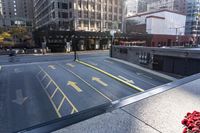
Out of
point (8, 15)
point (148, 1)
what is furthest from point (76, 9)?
point (148, 1)

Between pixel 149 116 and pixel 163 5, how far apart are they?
447 ft

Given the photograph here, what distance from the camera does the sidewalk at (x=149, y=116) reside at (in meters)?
3.74

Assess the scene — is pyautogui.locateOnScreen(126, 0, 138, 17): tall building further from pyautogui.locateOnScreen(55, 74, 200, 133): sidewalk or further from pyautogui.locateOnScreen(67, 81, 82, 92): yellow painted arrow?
pyautogui.locateOnScreen(55, 74, 200, 133): sidewalk

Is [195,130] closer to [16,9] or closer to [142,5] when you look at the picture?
[16,9]

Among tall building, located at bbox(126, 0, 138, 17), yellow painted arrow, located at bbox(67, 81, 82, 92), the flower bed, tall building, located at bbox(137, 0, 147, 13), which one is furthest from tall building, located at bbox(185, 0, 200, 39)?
the flower bed

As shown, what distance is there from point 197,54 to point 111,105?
19478 mm

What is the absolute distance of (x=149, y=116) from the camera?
4.35 meters

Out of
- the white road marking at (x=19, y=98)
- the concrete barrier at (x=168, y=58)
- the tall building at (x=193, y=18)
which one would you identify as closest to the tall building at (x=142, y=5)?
the tall building at (x=193, y=18)

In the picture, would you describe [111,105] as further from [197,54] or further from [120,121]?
[197,54]

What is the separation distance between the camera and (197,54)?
20.1m

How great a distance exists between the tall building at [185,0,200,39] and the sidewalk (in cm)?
11850

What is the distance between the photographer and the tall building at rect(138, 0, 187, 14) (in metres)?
117

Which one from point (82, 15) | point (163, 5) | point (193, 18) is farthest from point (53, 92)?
point (163, 5)

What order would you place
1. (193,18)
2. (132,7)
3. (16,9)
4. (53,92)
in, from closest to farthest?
(53,92)
(193,18)
(16,9)
(132,7)
